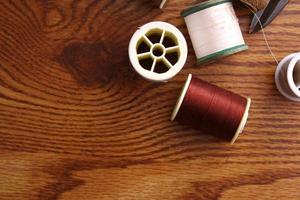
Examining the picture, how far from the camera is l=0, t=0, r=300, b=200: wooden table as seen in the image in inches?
36.6

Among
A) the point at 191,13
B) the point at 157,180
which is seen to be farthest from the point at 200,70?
the point at 157,180

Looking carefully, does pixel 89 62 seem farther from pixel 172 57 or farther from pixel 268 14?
pixel 268 14

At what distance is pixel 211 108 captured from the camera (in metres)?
0.89

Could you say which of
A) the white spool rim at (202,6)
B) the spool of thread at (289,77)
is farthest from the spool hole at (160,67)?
the spool of thread at (289,77)

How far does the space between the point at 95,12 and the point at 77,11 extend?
0.04 meters

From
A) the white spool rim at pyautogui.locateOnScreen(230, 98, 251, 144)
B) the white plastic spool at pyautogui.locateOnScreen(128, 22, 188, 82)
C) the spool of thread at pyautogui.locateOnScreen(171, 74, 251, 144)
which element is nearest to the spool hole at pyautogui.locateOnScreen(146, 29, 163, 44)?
the white plastic spool at pyautogui.locateOnScreen(128, 22, 188, 82)

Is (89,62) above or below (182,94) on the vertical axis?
above

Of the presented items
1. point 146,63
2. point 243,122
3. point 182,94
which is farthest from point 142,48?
point 243,122

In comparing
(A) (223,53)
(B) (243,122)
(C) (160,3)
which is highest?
(C) (160,3)

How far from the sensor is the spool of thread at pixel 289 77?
0.91 meters

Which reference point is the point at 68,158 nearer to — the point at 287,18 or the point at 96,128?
the point at 96,128

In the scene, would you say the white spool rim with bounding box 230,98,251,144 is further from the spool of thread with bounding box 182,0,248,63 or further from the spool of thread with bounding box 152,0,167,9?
the spool of thread with bounding box 152,0,167,9

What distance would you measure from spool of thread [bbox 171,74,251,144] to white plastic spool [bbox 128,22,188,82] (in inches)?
1.8

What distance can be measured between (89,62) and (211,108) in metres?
0.27
